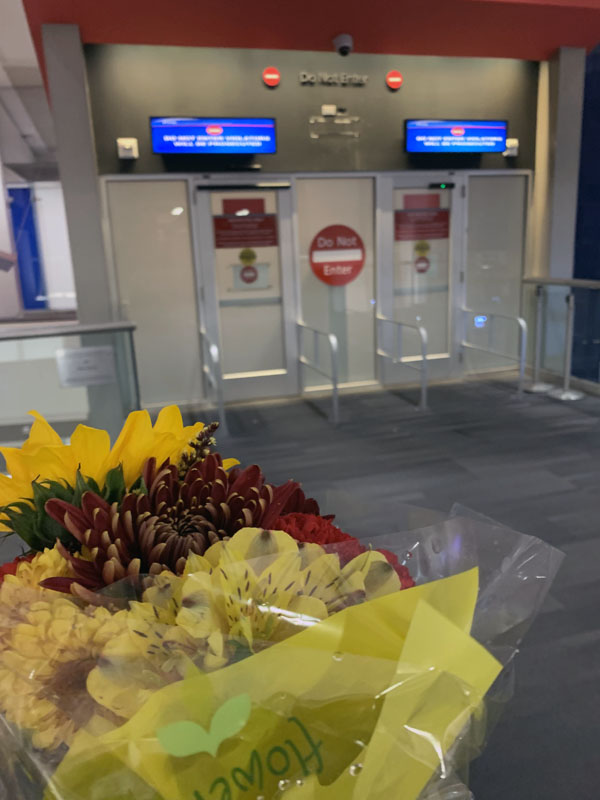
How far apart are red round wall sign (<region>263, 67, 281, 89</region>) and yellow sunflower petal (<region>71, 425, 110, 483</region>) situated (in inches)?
210

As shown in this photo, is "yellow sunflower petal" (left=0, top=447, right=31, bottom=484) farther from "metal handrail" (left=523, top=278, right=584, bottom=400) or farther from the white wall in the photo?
the white wall

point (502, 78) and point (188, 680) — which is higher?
point (502, 78)

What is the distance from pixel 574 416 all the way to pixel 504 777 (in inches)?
153

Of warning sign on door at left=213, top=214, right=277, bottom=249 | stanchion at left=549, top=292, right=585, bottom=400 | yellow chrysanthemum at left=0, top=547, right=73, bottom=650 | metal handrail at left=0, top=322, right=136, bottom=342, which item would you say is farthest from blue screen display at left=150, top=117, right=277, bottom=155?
yellow chrysanthemum at left=0, top=547, right=73, bottom=650

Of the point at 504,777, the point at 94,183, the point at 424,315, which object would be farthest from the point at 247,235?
the point at 504,777

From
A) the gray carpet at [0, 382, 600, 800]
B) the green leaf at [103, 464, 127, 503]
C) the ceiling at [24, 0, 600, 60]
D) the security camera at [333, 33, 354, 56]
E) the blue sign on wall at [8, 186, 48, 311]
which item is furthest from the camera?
the blue sign on wall at [8, 186, 48, 311]

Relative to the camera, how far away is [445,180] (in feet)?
19.5

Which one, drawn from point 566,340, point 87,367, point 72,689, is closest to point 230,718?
point 72,689

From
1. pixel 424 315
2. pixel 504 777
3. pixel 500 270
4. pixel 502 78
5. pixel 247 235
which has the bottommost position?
pixel 504 777

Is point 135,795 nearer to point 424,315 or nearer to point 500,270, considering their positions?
point 424,315

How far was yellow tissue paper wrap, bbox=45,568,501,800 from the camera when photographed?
0.48m

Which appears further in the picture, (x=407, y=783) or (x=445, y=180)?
(x=445, y=180)

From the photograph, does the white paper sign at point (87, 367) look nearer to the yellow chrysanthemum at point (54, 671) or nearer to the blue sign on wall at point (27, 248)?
→ the yellow chrysanthemum at point (54, 671)

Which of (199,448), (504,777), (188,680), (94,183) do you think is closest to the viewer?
(188,680)
